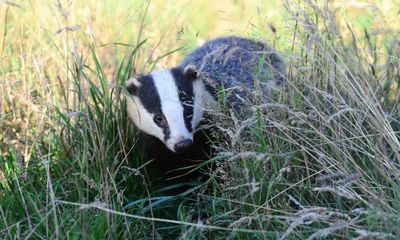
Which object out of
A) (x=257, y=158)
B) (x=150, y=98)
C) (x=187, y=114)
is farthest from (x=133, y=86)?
(x=257, y=158)

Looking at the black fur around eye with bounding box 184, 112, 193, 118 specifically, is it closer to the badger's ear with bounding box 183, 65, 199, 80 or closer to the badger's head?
the badger's head

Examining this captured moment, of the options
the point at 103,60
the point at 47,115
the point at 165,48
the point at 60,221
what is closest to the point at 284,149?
the point at 60,221

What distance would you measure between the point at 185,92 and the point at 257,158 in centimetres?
99

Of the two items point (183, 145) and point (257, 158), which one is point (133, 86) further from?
point (257, 158)

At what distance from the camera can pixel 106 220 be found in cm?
283

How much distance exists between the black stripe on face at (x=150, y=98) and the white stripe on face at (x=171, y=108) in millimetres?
21

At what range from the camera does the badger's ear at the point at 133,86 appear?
141 inches

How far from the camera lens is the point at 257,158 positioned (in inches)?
102

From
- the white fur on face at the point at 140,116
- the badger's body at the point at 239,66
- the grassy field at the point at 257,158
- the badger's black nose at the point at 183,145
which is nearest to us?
the grassy field at the point at 257,158

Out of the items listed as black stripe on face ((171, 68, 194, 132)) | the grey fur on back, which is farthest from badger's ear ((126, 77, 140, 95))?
the grey fur on back

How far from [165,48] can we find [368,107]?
8.71 ft

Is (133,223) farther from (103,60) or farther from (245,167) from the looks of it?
(103,60)

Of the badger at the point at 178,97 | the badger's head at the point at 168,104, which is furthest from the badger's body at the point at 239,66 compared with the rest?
the badger's head at the point at 168,104

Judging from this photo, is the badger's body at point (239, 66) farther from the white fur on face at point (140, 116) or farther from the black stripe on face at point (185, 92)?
the white fur on face at point (140, 116)
